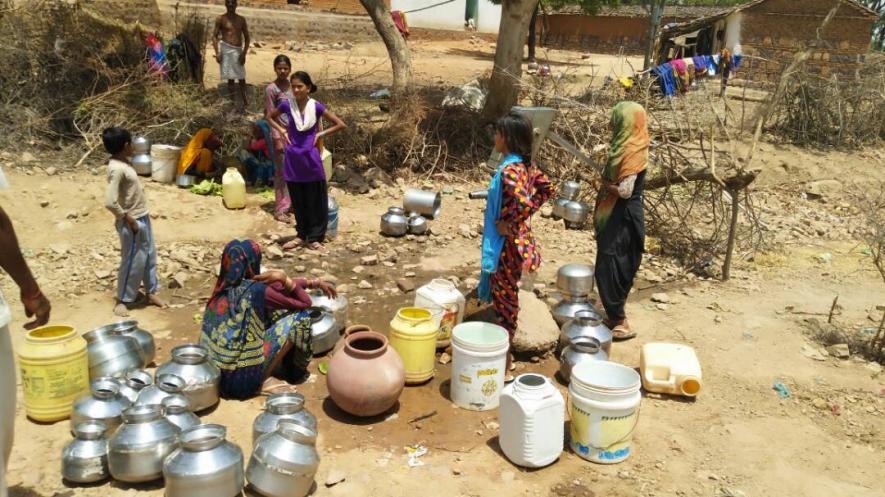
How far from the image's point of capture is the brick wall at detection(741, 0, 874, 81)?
698 inches

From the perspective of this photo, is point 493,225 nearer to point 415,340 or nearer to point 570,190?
point 415,340

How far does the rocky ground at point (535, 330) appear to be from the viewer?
129 inches

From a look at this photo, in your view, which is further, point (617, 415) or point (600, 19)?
point (600, 19)

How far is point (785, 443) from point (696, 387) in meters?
0.55

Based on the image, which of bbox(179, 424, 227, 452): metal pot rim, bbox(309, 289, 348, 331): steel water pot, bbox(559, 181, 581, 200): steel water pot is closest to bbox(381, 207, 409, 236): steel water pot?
bbox(559, 181, 581, 200): steel water pot

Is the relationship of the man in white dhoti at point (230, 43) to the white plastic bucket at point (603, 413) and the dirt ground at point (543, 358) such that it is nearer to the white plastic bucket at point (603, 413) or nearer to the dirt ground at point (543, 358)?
the dirt ground at point (543, 358)

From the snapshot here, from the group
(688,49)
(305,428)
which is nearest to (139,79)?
(305,428)

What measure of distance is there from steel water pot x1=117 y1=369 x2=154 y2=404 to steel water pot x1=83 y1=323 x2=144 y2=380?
14 cm

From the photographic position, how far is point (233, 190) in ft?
23.7

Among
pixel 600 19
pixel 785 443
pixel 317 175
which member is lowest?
pixel 785 443

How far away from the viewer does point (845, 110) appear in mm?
11008

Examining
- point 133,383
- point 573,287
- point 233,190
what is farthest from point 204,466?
point 233,190

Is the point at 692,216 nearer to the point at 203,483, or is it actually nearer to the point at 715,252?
the point at 715,252

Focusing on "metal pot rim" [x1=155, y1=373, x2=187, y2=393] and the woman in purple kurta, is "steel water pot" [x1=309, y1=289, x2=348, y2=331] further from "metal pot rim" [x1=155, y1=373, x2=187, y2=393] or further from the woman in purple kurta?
the woman in purple kurta
